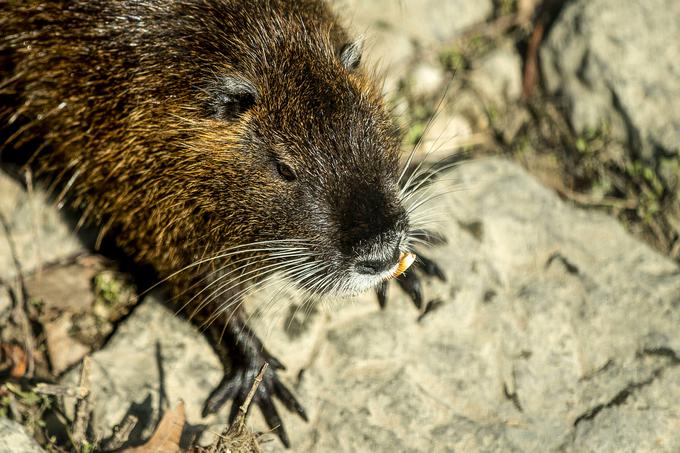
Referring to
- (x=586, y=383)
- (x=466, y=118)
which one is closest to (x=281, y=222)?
(x=586, y=383)

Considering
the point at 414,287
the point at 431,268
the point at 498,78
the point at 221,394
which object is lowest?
the point at 221,394

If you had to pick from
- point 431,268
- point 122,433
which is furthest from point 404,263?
point 122,433

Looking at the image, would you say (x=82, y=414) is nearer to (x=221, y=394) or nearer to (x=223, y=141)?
(x=221, y=394)

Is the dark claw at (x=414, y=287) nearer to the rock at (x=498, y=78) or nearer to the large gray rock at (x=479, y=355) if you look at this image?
the large gray rock at (x=479, y=355)

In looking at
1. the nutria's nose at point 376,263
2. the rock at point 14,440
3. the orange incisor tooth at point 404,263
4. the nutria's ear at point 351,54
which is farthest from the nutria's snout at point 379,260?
the rock at point 14,440

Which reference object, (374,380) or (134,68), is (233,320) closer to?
(374,380)

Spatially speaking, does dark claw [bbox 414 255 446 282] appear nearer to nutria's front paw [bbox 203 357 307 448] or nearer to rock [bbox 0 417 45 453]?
nutria's front paw [bbox 203 357 307 448]

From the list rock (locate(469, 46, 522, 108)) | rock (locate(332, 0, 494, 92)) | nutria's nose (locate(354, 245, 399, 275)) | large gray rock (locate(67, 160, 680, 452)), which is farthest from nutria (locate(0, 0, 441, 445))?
rock (locate(469, 46, 522, 108))
